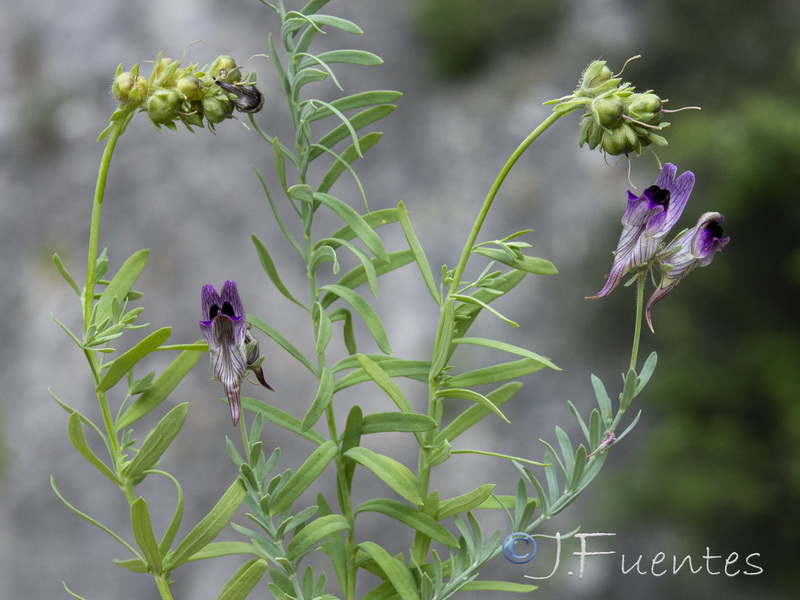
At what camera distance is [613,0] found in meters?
2.72

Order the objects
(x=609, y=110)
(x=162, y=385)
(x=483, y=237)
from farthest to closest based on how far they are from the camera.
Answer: (x=483, y=237) → (x=162, y=385) → (x=609, y=110)

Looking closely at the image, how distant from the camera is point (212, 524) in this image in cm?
41

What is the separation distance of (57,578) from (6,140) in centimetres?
147

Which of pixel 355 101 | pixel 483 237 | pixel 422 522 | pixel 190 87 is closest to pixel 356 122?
pixel 355 101

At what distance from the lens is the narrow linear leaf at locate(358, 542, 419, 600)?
430mm

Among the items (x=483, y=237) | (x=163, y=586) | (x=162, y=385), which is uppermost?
(x=483, y=237)

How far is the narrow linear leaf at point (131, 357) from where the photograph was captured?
1.29ft

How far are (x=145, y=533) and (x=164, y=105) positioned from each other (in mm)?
203

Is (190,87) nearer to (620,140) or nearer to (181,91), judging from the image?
(181,91)

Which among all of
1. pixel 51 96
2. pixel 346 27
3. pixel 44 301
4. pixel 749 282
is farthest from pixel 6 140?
pixel 346 27

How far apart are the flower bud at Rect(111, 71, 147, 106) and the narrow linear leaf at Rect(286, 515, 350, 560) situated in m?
0.22

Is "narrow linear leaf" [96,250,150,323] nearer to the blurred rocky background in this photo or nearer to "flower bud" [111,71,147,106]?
"flower bud" [111,71,147,106]

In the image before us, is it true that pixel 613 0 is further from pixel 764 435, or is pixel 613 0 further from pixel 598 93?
pixel 598 93

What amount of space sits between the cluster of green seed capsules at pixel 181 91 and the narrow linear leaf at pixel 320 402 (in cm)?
14
